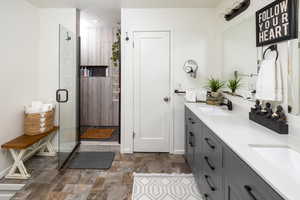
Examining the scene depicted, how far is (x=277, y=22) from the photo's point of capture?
1.61m

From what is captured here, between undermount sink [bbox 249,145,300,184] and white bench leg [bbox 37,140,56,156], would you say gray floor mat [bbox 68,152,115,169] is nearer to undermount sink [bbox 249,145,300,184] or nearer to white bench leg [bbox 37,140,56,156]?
white bench leg [bbox 37,140,56,156]

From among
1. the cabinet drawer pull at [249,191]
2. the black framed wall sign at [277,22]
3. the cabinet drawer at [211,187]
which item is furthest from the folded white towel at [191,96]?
the cabinet drawer pull at [249,191]

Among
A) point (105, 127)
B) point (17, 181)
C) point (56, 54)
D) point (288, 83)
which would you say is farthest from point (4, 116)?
point (288, 83)

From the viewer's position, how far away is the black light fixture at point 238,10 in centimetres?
218

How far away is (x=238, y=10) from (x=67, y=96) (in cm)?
270

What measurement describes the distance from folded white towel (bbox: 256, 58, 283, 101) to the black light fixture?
0.85 meters

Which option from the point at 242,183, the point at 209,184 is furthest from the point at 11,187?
the point at 242,183

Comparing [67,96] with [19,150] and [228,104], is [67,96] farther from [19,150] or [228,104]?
[228,104]

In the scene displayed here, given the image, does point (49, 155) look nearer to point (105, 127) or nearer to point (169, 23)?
point (105, 127)

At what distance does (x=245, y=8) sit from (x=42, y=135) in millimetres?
3246

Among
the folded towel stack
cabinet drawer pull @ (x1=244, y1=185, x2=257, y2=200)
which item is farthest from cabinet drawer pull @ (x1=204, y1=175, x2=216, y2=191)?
the folded towel stack

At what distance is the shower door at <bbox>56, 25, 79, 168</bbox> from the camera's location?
2.77m

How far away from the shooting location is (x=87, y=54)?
494cm

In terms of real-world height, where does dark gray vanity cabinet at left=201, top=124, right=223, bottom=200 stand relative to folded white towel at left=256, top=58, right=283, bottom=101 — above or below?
below
